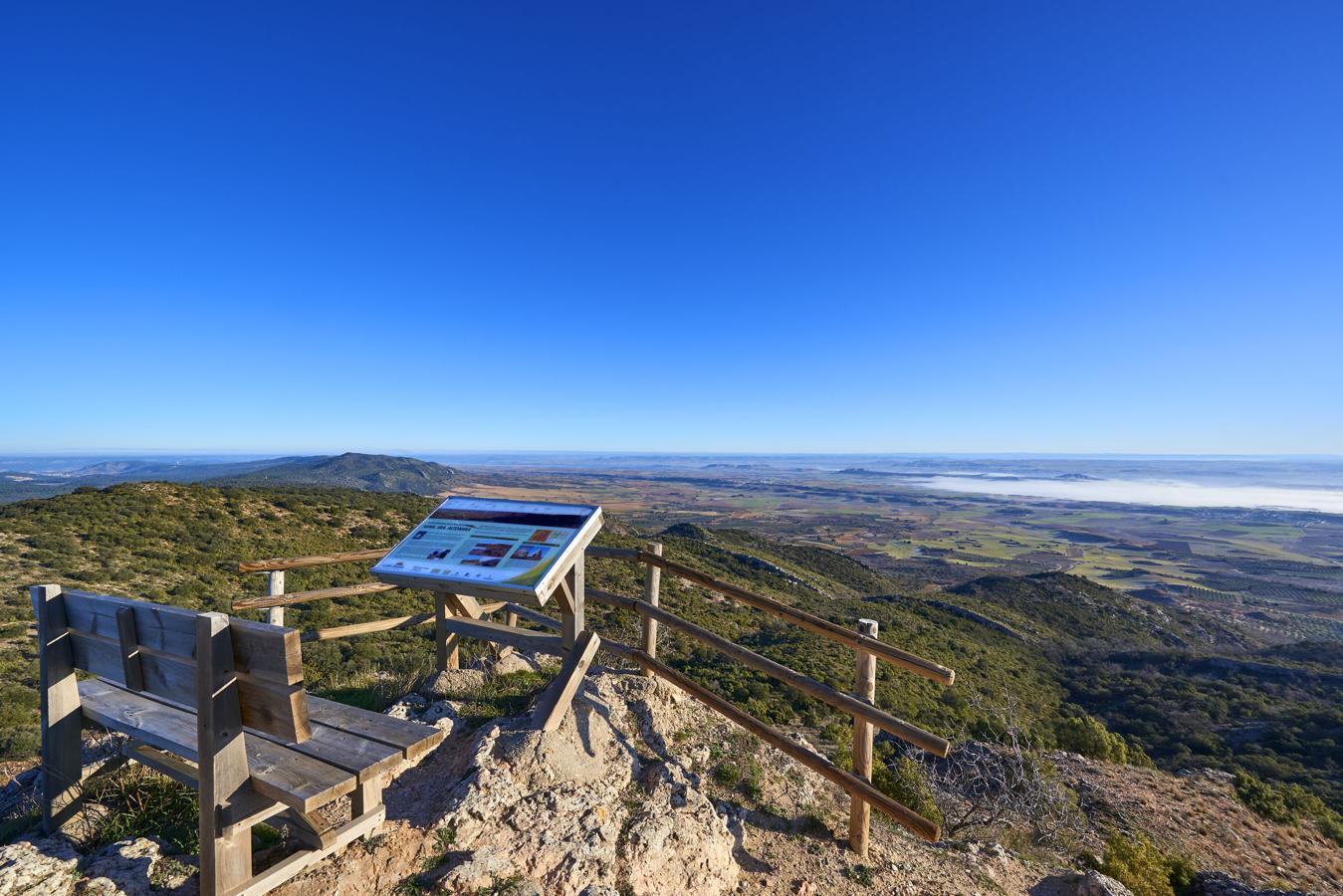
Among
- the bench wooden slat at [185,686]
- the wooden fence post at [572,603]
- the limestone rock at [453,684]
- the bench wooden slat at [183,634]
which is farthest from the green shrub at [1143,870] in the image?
the bench wooden slat at [183,634]

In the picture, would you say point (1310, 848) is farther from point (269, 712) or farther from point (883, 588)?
point (883, 588)

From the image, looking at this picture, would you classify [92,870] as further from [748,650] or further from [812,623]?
[812,623]

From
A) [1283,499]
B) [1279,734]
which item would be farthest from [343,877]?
[1283,499]

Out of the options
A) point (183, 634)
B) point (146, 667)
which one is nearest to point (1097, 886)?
point (183, 634)

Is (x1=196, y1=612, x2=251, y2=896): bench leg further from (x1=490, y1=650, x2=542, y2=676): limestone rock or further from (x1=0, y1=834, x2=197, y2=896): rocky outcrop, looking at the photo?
(x1=490, y1=650, x2=542, y2=676): limestone rock

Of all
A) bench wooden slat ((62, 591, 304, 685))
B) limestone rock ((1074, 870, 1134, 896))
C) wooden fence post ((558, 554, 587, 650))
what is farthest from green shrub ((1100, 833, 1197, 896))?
bench wooden slat ((62, 591, 304, 685))

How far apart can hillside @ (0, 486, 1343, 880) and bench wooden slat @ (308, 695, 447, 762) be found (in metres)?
2.85

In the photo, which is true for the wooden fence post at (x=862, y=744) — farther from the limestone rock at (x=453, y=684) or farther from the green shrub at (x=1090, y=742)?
the green shrub at (x=1090, y=742)

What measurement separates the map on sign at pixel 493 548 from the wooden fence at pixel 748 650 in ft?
1.68

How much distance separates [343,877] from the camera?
297cm

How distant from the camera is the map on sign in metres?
3.96

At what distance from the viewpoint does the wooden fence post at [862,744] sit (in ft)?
13.3

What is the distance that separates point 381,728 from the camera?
2.95 metres

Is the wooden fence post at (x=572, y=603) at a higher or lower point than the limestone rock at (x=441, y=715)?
higher
